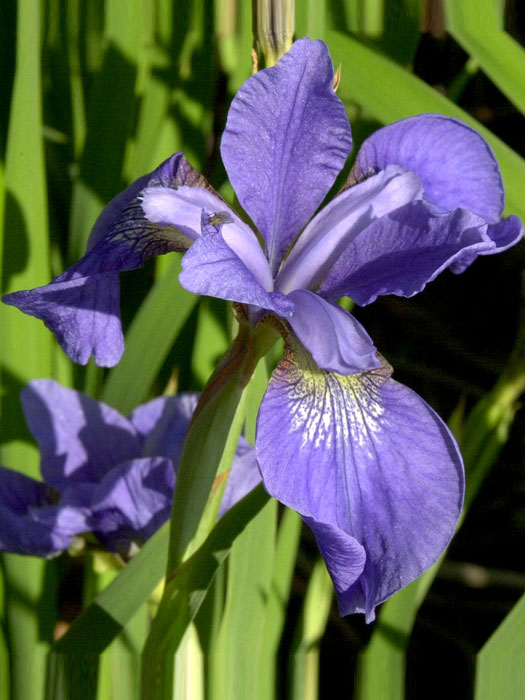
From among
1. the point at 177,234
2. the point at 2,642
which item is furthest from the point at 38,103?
the point at 2,642


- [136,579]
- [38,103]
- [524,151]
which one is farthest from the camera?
[524,151]

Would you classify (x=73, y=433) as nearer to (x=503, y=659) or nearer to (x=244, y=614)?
(x=244, y=614)

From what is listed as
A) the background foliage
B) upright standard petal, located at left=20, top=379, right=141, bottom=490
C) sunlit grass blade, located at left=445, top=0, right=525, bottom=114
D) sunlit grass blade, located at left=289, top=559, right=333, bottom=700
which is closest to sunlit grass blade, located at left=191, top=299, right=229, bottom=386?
the background foliage

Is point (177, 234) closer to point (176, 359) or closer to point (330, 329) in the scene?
point (330, 329)

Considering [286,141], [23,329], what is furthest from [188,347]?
[286,141]

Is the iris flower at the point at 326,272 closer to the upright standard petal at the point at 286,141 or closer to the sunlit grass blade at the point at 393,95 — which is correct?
the upright standard petal at the point at 286,141

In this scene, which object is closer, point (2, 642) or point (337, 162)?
point (337, 162)

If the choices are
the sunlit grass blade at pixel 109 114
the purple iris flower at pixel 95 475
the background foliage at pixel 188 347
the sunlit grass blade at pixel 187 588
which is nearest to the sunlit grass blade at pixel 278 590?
the background foliage at pixel 188 347
